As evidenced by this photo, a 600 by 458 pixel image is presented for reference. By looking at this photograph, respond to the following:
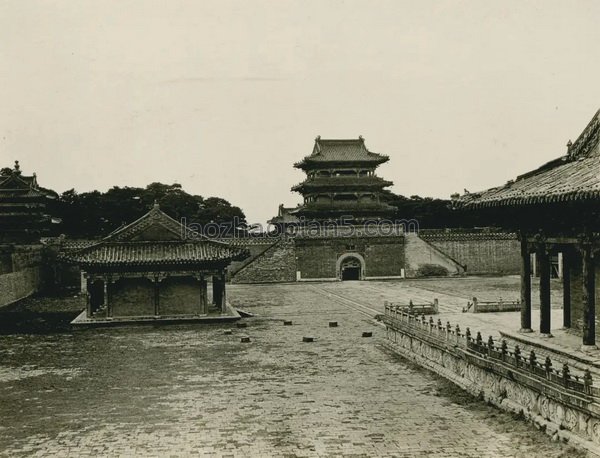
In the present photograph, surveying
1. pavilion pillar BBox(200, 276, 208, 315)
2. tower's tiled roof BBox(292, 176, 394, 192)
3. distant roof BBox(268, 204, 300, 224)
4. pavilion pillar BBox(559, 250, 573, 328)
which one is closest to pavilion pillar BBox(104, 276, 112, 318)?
pavilion pillar BBox(200, 276, 208, 315)

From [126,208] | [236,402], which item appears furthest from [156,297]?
[126,208]

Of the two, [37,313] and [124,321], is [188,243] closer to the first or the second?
[124,321]

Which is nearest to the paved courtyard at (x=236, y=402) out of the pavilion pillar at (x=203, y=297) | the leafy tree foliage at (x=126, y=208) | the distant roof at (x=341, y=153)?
the pavilion pillar at (x=203, y=297)

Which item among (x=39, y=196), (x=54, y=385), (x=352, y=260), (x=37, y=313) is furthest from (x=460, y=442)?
(x=39, y=196)

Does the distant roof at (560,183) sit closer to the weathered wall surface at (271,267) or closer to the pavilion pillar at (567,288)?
the pavilion pillar at (567,288)

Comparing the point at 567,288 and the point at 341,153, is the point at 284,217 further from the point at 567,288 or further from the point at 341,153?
the point at 567,288
